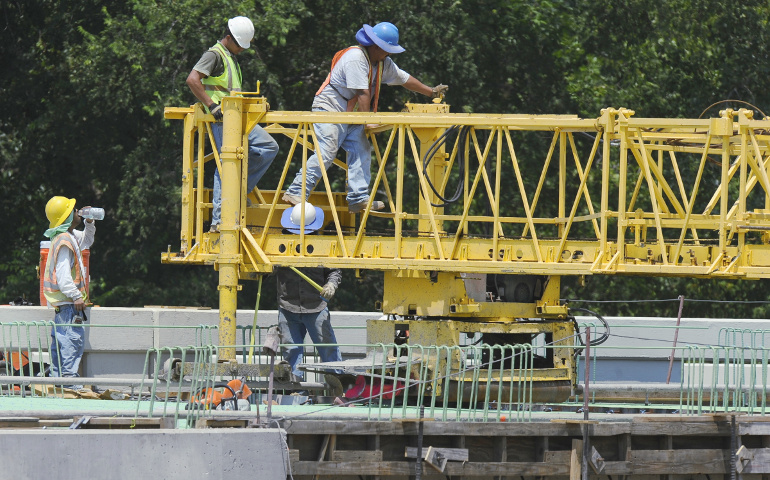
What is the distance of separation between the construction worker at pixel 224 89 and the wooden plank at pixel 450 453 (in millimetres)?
3410

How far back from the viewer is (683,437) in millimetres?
11852

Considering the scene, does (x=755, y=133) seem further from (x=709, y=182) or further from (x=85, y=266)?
(x=709, y=182)

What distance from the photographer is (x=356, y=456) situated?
1097 cm

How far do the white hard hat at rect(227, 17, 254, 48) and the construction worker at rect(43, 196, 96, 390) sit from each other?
2698 mm

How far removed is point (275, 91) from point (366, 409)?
1046 cm

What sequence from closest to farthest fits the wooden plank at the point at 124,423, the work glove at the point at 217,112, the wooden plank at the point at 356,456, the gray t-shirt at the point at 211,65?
the wooden plank at the point at 124,423 → the wooden plank at the point at 356,456 → the work glove at the point at 217,112 → the gray t-shirt at the point at 211,65

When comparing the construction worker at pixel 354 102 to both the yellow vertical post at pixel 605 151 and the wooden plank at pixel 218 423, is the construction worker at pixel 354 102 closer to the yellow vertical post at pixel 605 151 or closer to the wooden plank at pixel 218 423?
the yellow vertical post at pixel 605 151

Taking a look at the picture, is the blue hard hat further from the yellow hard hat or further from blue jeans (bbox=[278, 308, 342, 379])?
the yellow hard hat

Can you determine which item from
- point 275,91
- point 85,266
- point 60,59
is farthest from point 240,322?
point 60,59

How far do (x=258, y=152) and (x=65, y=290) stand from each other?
9.13 feet

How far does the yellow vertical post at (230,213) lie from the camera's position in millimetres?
13141

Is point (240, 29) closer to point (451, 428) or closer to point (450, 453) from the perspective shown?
point (451, 428)

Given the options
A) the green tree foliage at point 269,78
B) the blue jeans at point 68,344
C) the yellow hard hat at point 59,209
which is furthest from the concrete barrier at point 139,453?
the green tree foliage at point 269,78

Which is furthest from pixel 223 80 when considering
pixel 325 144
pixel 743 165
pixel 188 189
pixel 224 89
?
pixel 743 165
